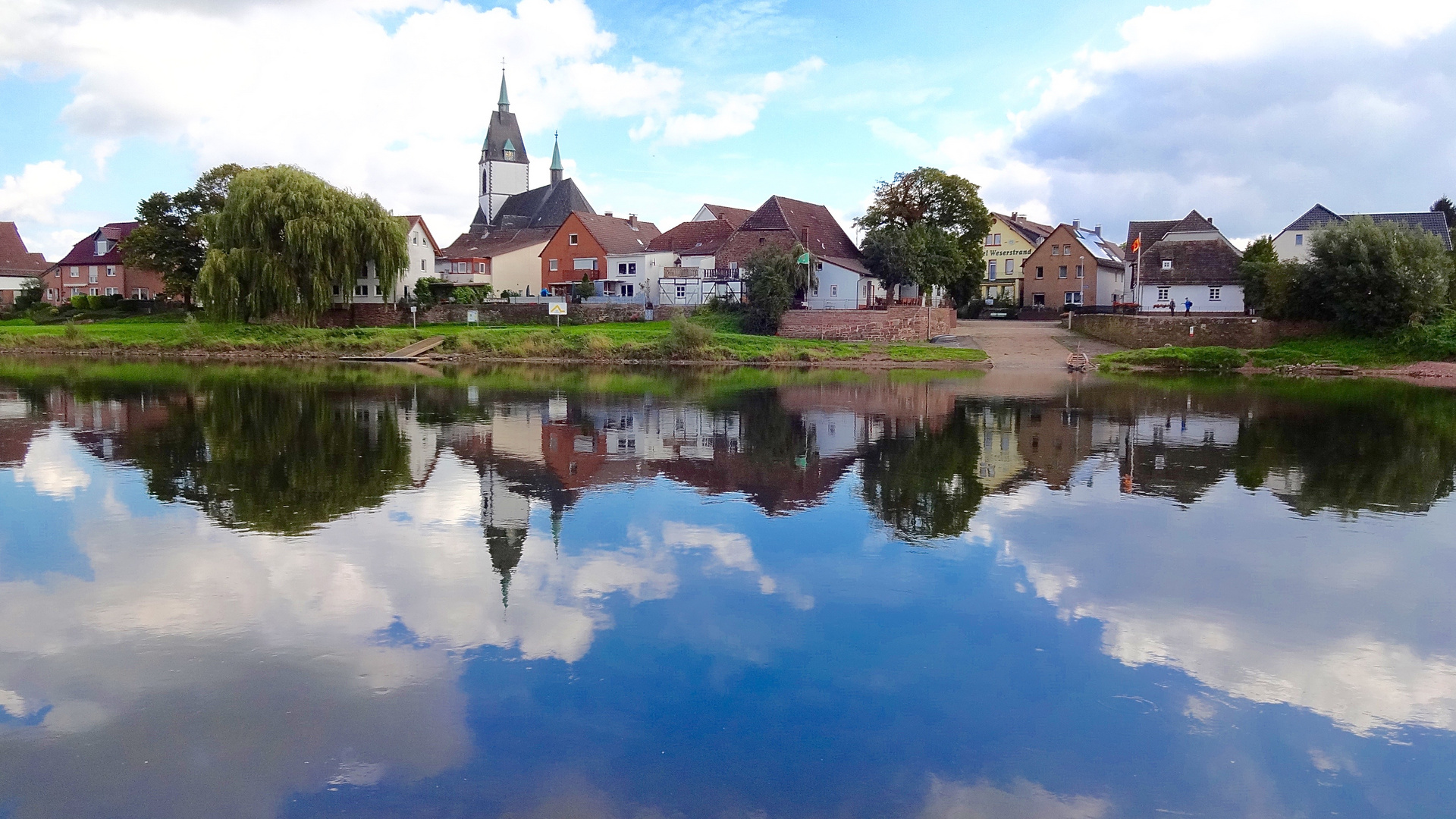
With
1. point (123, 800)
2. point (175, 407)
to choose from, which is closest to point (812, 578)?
point (123, 800)

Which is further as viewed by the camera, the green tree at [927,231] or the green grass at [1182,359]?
the green tree at [927,231]

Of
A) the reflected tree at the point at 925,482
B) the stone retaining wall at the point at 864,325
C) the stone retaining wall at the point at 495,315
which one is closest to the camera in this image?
the reflected tree at the point at 925,482

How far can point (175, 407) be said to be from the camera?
28.3 m

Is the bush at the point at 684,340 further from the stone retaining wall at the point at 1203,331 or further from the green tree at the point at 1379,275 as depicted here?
the green tree at the point at 1379,275

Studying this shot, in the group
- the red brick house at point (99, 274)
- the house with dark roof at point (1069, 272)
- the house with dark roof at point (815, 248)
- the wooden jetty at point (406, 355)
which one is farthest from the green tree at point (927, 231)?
the red brick house at point (99, 274)

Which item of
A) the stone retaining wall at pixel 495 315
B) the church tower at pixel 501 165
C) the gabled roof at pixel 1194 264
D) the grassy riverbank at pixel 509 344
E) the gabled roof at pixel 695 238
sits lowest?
the grassy riverbank at pixel 509 344

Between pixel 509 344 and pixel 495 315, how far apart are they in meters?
9.93

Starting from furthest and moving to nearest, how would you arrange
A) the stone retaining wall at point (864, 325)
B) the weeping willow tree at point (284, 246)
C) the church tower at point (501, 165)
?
the church tower at point (501, 165), the stone retaining wall at point (864, 325), the weeping willow tree at point (284, 246)

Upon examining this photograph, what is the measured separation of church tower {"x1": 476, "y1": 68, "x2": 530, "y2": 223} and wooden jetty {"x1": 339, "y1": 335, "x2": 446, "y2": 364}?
54.7m

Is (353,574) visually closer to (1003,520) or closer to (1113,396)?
(1003,520)

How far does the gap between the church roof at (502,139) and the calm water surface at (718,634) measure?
96671 mm

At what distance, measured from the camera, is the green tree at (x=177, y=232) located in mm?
69312

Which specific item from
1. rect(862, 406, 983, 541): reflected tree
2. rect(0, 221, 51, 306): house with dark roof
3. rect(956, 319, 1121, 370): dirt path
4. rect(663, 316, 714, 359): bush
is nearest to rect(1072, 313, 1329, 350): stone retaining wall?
rect(956, 319, 1121, 370): dirt path

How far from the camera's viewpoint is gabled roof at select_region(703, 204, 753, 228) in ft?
263
